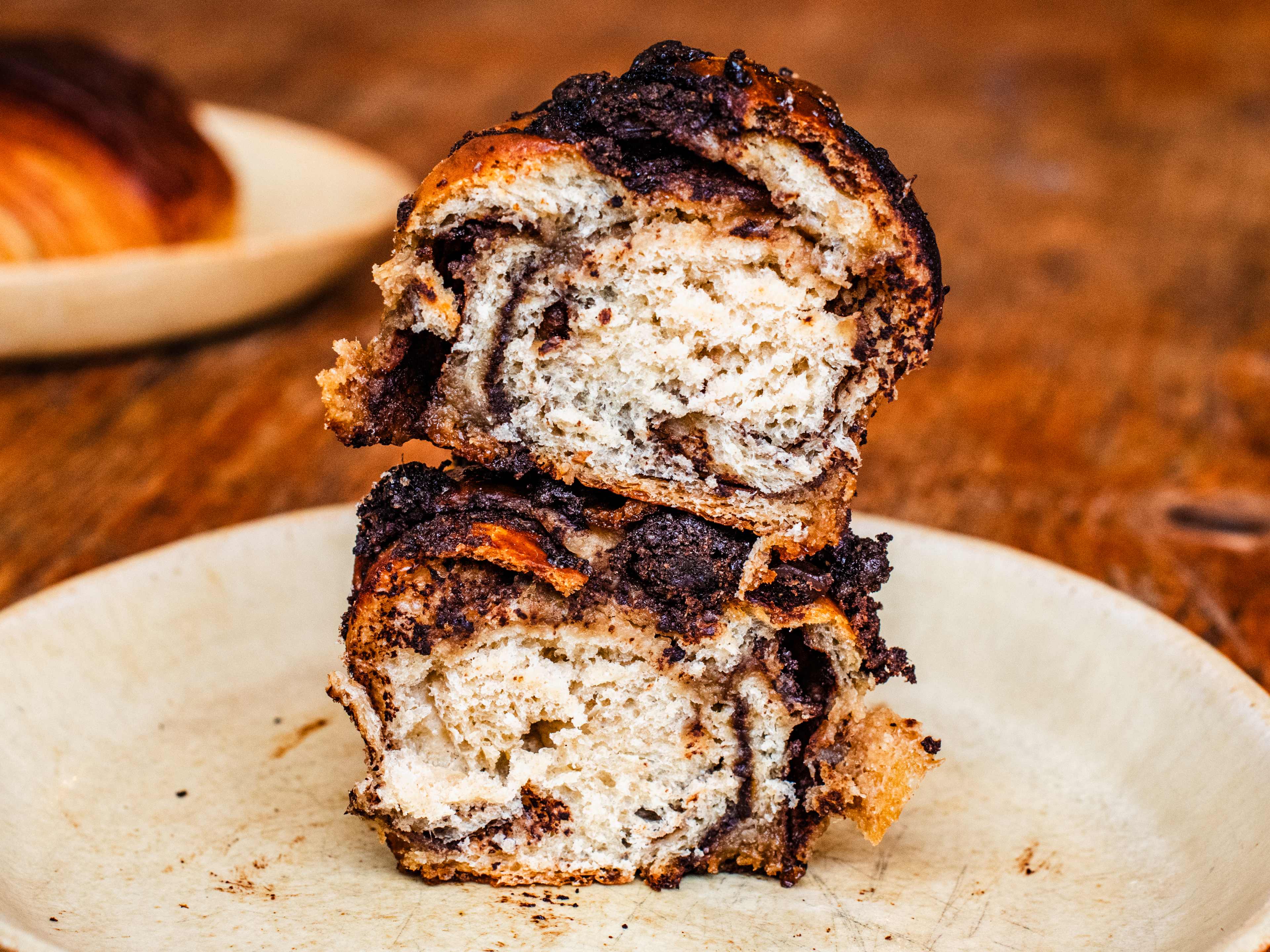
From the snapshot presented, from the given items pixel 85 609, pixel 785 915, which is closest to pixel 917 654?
pixel 785 915

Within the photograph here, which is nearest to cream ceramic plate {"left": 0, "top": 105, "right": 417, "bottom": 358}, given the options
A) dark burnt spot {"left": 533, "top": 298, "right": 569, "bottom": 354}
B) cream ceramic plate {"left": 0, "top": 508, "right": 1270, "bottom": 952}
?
cream ceramic plate {"left": 0, "top": 508, "right": 1270, "bottom": 952}

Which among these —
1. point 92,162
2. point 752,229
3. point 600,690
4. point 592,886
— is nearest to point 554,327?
point 752,229

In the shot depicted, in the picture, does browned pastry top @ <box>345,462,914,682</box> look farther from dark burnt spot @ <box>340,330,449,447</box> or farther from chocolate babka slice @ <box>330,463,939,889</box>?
dark burnt spot @ <box>340,330,449,447</box>

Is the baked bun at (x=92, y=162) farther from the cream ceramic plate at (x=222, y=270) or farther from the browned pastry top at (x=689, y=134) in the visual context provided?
the browned pastry top at (x=689, y=134)

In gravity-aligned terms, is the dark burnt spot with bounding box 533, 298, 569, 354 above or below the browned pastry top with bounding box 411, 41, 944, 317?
below

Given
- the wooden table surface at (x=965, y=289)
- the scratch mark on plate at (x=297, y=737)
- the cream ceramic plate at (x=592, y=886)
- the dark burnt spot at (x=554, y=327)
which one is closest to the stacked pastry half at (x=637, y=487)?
the dark burnt spot at (x=554, y=327)
